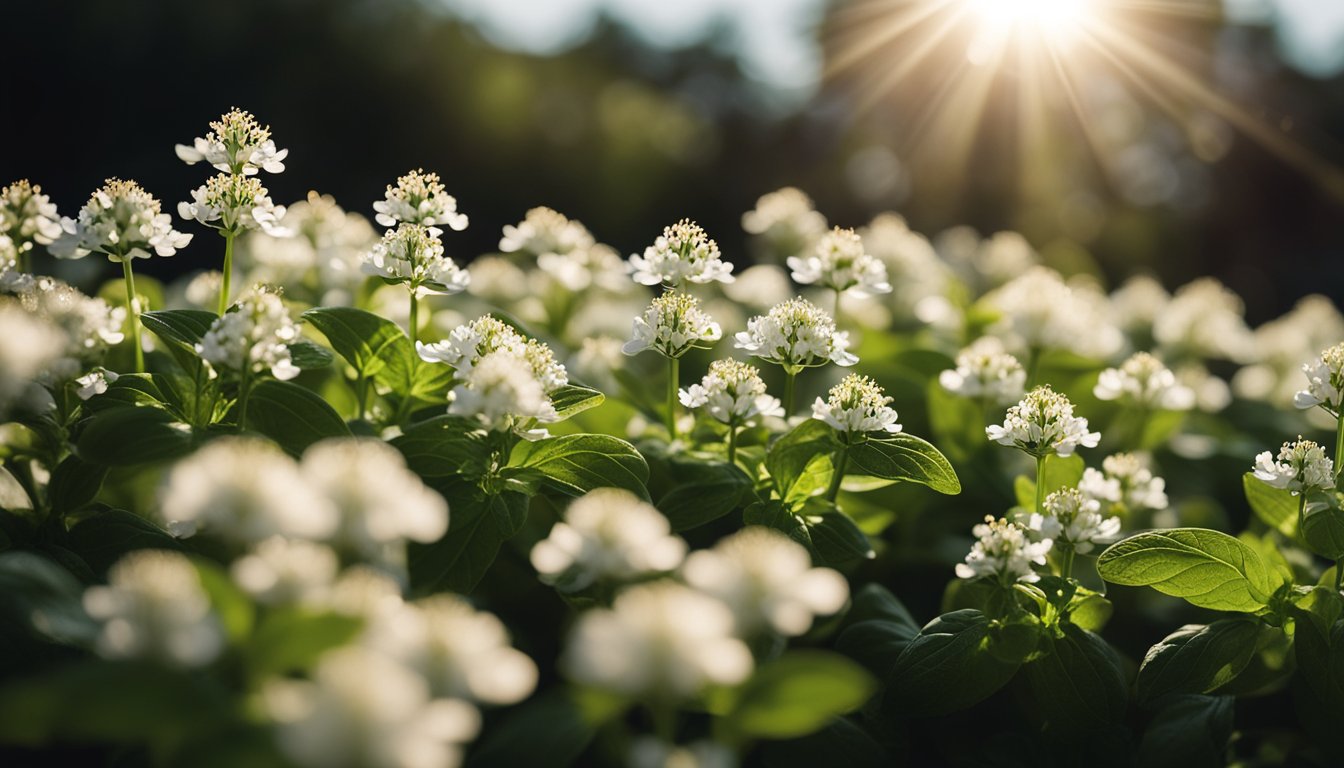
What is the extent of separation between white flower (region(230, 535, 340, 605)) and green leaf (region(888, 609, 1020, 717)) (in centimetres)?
85

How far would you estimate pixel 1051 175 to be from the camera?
26.5ft

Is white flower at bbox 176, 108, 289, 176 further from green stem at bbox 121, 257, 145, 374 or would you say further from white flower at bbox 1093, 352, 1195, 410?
white flower at bbox 1093, 352, 1195, 410

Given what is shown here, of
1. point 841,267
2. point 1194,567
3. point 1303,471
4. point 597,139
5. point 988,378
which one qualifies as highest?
point 597,139

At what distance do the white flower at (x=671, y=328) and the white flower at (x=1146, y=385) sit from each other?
0.99m

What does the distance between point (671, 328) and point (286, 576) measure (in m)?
0.81

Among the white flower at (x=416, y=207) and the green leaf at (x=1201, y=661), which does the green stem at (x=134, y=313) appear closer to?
the white flower at (x=416, y=207)

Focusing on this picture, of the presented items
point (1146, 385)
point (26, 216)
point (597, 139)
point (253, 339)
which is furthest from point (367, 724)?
point (597, 139)

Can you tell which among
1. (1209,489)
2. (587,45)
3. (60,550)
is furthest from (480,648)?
(587,45)

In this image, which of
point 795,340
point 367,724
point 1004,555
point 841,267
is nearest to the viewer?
point 367,724

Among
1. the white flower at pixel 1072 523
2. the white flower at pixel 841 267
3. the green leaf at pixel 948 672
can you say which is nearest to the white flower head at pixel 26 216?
the white flower at pixel 841 267

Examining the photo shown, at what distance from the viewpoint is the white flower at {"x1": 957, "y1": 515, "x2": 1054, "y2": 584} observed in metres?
1.39

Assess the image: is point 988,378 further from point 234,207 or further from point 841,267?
point 234,207

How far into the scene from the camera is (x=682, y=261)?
5.55ft

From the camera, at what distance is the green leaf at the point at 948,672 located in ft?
4.66
